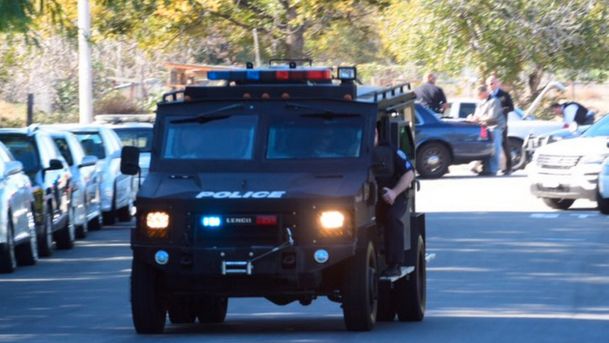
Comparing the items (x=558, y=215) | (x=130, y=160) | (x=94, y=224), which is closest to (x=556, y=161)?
(x=558, y=215)

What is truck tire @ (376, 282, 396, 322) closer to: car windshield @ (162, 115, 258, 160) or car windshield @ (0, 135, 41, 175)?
car windshield @ (162, 115, 258, 160)

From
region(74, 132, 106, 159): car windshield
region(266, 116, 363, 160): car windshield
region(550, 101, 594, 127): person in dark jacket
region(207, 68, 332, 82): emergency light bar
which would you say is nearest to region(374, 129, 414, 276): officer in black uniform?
region(266, 116, 363, 160): car windshield

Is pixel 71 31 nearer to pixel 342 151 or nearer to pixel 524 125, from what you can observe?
pixel 342 151

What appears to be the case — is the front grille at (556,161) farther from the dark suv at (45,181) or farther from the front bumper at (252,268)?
the front bumper at (252,268)

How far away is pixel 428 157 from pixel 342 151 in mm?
21749

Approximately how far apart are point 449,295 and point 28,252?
6.24 m

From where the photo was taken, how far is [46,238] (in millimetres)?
20719

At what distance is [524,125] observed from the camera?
124ft

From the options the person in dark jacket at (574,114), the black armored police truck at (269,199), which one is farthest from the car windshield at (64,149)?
the person in dark jacket at (574,114)

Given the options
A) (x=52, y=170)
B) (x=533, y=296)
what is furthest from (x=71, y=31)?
(x=533, y=296)

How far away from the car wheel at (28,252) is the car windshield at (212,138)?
7.20 meters

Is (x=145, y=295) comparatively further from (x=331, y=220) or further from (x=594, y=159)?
(x=594, y=159)

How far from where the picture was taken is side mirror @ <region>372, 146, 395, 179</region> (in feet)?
40.3

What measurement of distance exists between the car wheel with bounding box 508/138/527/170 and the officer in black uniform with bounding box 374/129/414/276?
2415cm
